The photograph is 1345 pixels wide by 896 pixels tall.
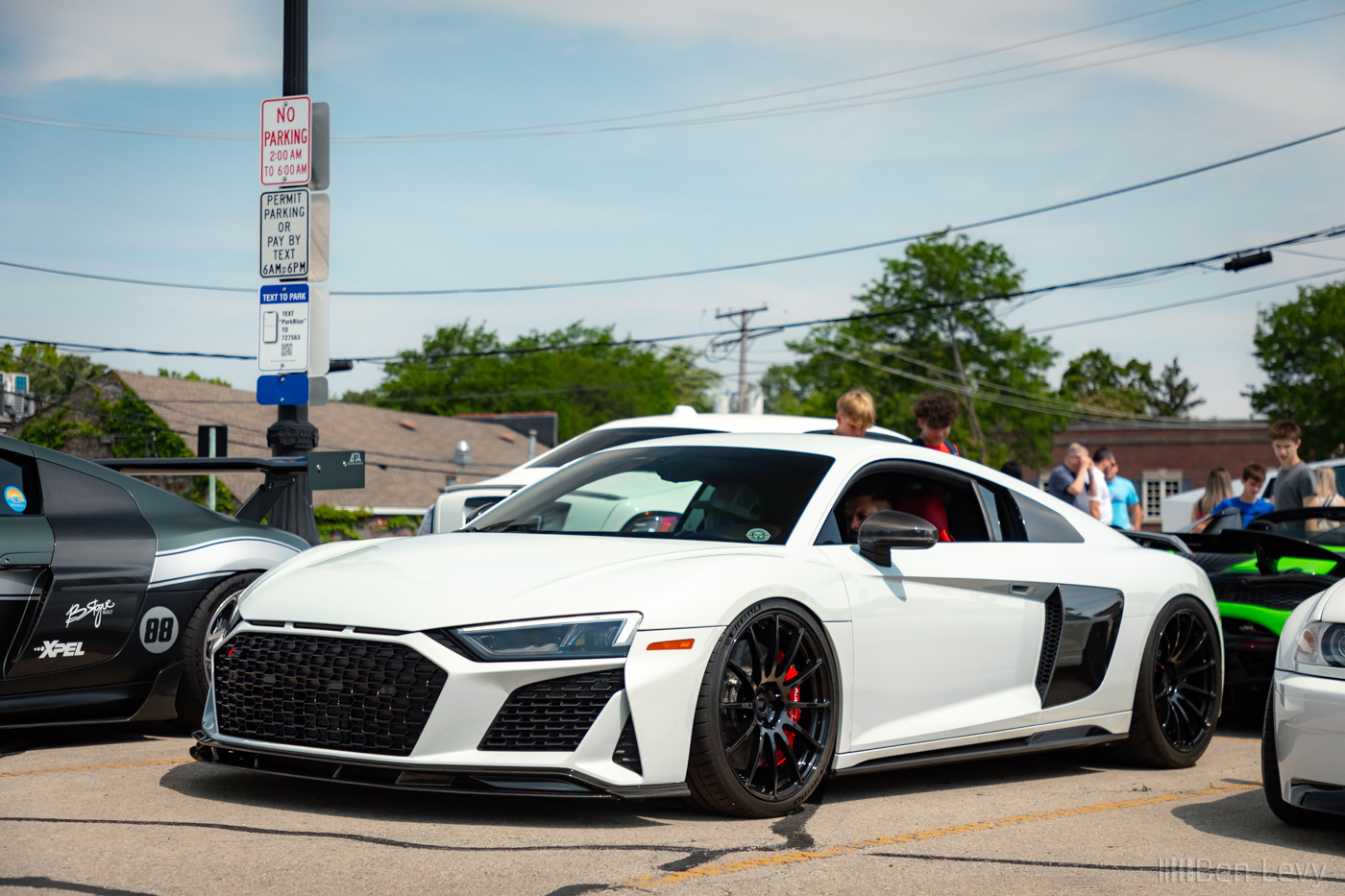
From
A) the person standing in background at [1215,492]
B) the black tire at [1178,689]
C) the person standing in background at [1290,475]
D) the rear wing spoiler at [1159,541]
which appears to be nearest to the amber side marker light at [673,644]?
the black tire at [1178,689]

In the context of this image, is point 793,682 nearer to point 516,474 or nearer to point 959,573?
point 959,573

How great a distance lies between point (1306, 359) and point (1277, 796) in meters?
63.9

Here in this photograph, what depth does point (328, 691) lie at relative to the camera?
4203mm

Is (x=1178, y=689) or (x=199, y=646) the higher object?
(x=199, y=646)

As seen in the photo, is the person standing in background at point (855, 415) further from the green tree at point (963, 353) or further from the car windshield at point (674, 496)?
the green tree at point (963, 353)

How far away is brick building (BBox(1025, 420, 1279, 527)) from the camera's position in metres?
64.2

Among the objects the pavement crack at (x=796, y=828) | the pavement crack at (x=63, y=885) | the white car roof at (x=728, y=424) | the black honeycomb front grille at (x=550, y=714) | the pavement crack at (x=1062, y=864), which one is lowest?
the pavement crack at (x=1062, y=864)

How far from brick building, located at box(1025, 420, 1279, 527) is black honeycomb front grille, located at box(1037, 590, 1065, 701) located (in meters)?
61.3

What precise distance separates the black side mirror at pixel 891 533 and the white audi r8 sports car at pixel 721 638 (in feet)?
0.04

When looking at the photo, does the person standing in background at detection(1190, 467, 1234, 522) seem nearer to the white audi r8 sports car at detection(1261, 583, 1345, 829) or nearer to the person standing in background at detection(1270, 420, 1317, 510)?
the person standing in background at detection(1270, 420, 1317, 510)

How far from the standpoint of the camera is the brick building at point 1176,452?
64.2 metres

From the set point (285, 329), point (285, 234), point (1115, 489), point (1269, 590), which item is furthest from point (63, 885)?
point (1115, 489)

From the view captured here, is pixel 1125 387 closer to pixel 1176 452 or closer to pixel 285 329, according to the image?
pixel 1176 452

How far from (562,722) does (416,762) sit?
0.44 metres
